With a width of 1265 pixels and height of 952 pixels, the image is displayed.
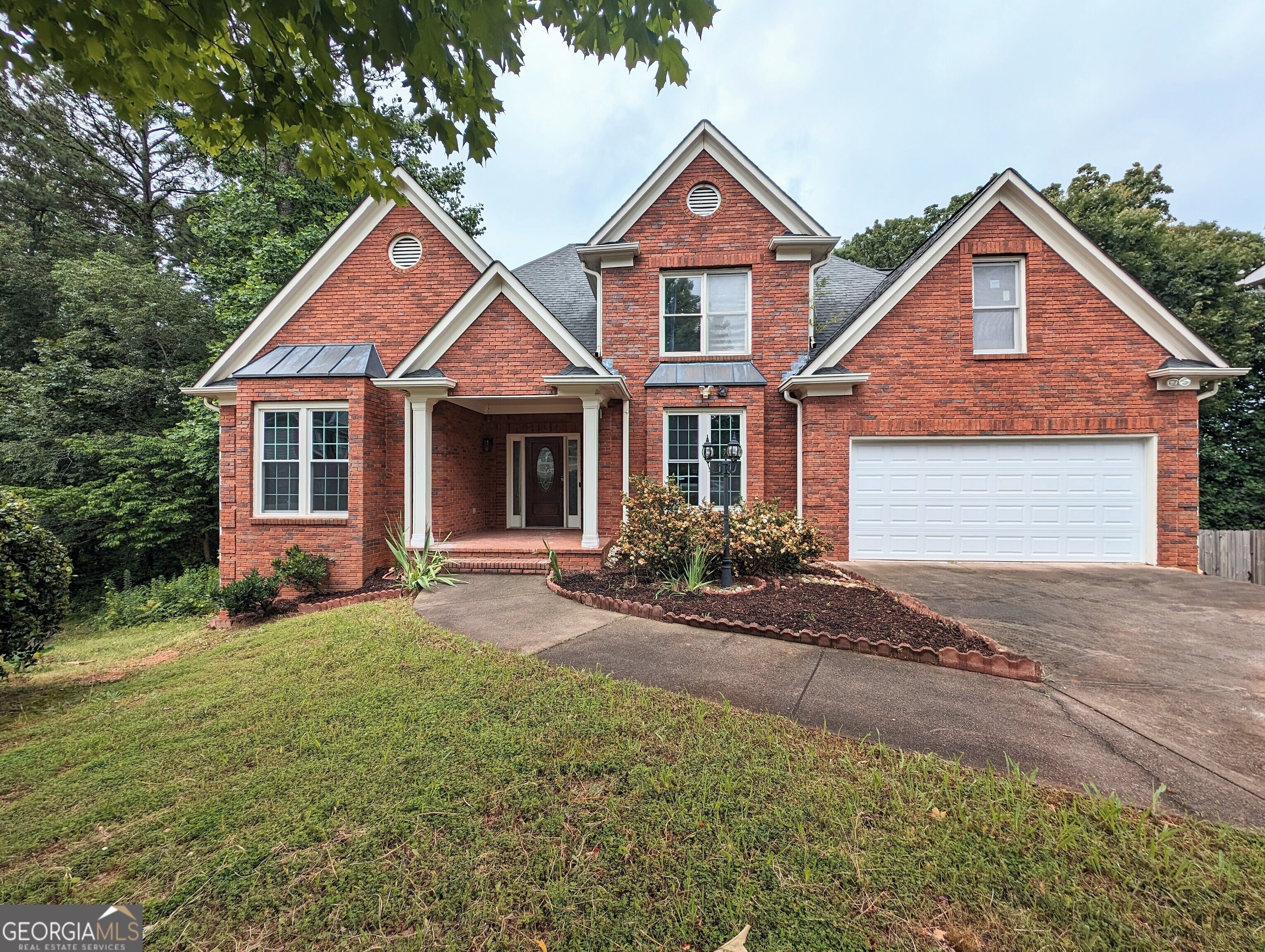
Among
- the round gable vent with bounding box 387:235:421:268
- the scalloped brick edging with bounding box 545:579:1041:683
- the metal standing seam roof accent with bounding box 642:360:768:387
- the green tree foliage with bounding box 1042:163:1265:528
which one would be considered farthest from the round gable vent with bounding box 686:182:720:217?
the green tree foliage with bounding box 1042:163:1265:528

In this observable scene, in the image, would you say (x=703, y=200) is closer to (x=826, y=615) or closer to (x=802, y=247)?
(x=802, y=247)

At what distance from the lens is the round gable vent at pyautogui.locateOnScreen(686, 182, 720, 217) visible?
32.2 feet

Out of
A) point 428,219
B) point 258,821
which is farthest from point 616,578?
point 428,219

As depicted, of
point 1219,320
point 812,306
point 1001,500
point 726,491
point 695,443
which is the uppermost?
point 1219,320

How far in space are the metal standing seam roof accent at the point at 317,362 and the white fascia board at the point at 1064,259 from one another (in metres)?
8.26

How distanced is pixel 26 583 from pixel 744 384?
390 inches

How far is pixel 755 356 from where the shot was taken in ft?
32.1

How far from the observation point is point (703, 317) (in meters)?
9.96

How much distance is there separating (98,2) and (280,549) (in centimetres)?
796

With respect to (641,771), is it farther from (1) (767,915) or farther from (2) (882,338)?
(2) (882,338)

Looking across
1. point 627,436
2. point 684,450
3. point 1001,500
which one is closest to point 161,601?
point 627,436

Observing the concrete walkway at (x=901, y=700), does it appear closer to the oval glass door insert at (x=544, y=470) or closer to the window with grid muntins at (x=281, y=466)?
the window with grid muntins at (x=281, y=466)

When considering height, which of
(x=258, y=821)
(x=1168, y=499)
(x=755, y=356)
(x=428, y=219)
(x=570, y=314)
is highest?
(x=428, y=219)

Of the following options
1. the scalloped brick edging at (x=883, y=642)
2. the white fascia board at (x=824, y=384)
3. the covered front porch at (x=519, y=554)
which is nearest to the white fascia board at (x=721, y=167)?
the white fascia board at (x=824, y=384)
